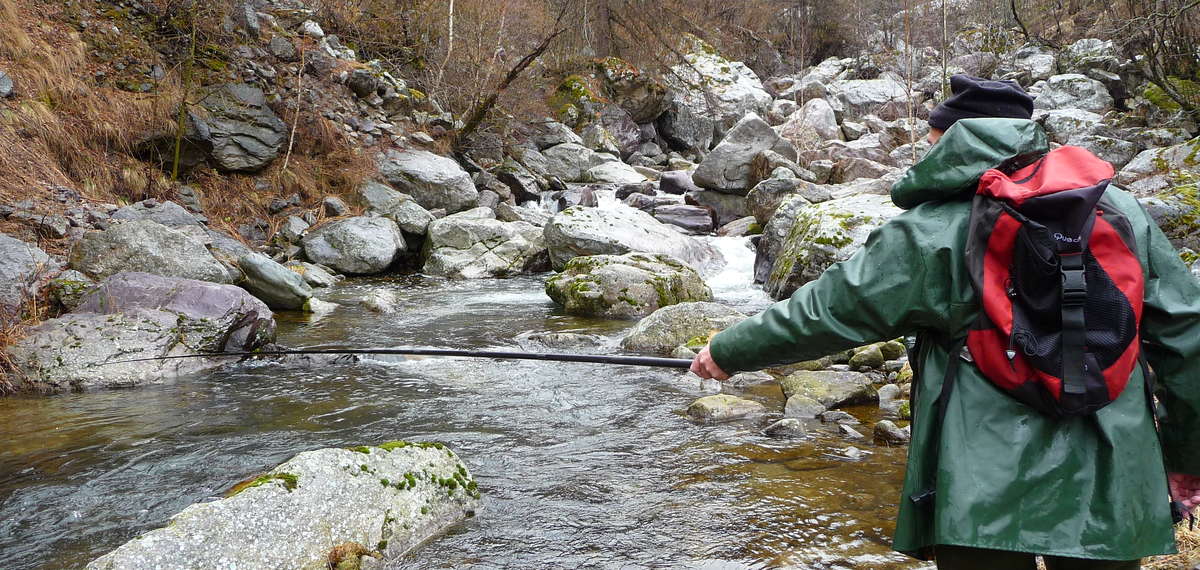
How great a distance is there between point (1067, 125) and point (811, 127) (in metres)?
7.38

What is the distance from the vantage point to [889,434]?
493cm

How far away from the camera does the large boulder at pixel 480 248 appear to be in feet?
43.8

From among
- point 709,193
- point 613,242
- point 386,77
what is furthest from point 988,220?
point 386,77

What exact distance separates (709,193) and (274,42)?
9.74 metres

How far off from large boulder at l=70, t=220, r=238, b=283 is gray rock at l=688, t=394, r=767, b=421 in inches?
243

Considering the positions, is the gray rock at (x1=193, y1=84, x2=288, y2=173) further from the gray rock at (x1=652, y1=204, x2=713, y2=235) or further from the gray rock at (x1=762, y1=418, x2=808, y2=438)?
the gray rock at (x1=762, y1=418, x2=808, y2=438)

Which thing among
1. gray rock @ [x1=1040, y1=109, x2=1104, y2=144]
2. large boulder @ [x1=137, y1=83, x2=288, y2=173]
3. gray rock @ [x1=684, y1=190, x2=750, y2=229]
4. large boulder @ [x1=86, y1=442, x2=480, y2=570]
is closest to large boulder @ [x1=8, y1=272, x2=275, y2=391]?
large boulder @ [x1=86, y1=442, x2=480, y2=570]

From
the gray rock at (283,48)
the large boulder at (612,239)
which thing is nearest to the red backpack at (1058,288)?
the large boulder at (612,239)

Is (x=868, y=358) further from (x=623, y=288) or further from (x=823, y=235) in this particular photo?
(x=623, y=288)

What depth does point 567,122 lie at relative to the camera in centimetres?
2386

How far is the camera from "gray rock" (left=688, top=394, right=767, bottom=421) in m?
5.57

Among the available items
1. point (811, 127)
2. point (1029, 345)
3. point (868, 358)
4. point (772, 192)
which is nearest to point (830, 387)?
point (868, 358)

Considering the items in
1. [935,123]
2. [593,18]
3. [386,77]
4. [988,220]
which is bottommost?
[988,220]

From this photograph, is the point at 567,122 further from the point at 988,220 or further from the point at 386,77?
the point at 988,220
